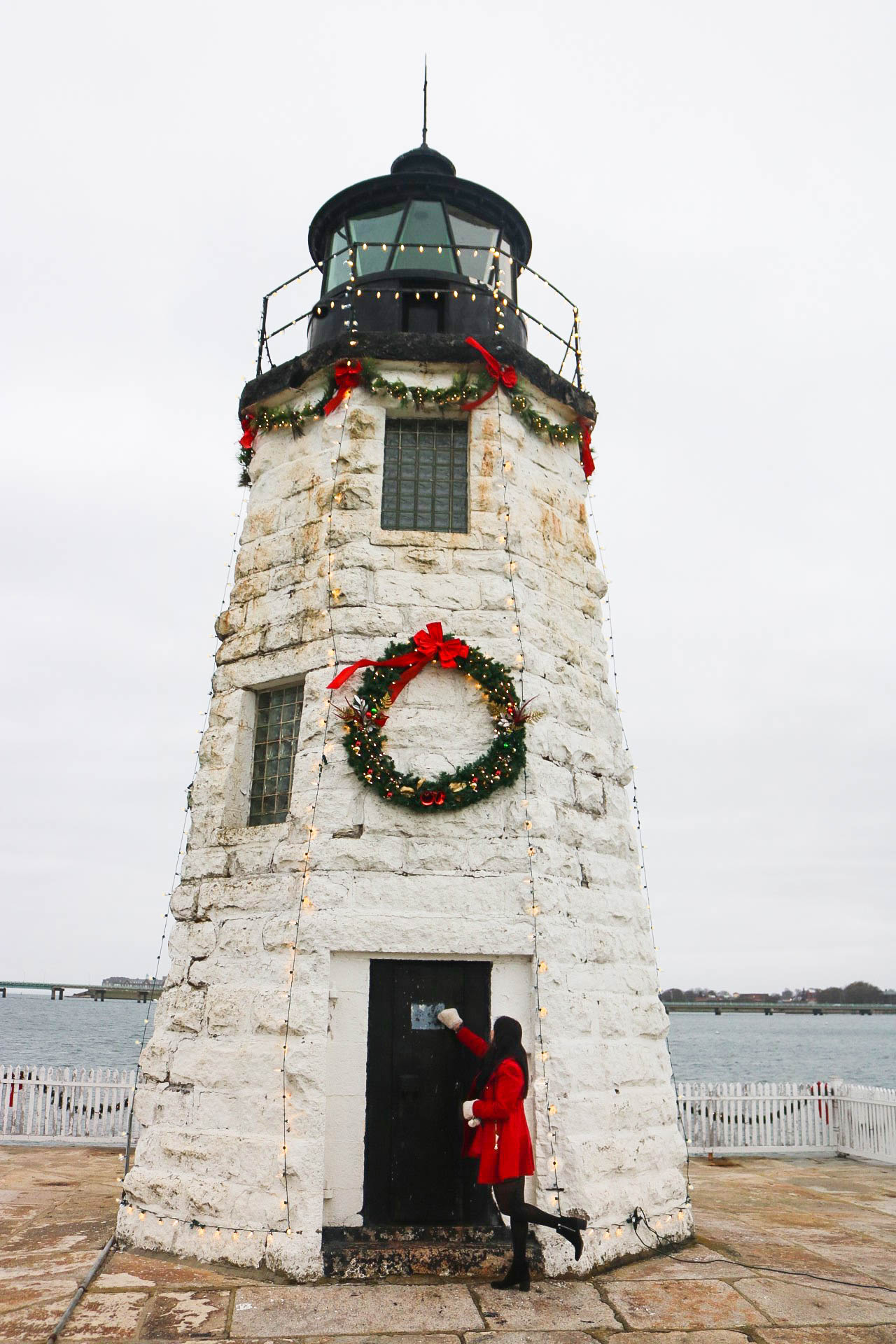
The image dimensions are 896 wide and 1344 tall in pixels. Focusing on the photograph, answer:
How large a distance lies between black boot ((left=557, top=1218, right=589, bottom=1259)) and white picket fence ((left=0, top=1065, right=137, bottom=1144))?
26.2 ft

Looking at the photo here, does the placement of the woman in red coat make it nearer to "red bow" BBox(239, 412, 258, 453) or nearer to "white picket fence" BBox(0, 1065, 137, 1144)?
"red bow" BBox(239, 412, 258, 453)

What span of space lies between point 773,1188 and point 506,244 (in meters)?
10.4

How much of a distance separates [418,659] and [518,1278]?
4.29 m

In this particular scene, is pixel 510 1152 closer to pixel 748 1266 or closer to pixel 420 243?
pixel 748 1266

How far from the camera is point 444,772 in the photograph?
746cm

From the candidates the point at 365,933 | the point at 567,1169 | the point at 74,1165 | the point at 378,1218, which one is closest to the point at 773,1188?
the point at 567,1169

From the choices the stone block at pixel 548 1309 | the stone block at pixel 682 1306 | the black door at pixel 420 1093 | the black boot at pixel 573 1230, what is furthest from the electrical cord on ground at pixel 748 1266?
the black door at pixel 420 1093

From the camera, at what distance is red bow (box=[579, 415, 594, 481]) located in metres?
9.66

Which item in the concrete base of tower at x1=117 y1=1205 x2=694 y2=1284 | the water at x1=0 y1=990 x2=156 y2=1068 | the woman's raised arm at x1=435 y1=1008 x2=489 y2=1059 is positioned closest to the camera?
the concrete base of tower at x1=117 y1=1205 x2=694 y2=1284

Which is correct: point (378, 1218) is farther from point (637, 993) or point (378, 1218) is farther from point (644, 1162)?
point (637, 993)

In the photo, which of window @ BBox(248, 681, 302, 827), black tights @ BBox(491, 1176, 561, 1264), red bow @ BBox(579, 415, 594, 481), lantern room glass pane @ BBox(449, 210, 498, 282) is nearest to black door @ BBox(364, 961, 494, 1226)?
black tights @ BBox(491, 1176, 561, 1264)

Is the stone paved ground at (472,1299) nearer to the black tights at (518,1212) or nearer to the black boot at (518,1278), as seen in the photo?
the black boot at (518,1278)

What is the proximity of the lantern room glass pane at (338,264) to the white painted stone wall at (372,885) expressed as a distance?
1.57 metres

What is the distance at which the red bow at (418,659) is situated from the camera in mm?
7574
